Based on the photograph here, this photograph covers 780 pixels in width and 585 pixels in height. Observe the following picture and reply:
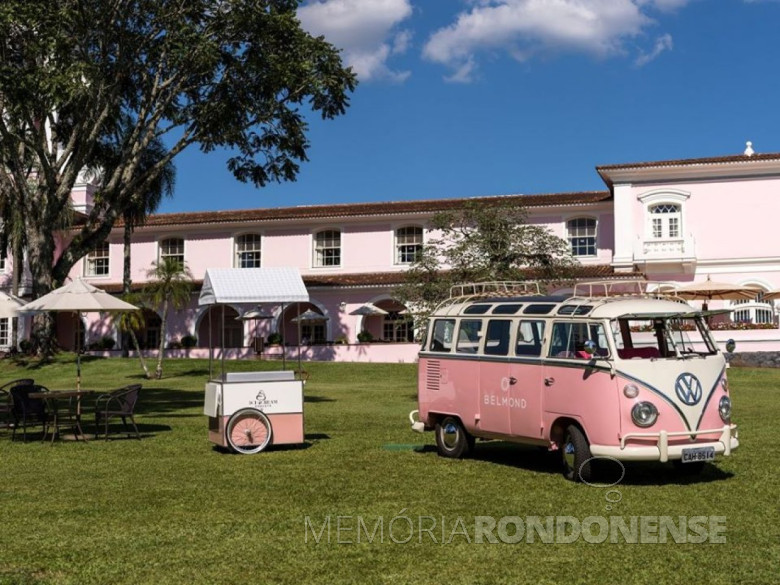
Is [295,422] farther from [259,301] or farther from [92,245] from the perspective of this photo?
[92,245]

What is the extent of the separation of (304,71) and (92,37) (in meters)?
5.09

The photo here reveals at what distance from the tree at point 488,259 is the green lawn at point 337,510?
23.9 ft

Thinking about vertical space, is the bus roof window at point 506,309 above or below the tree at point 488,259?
below

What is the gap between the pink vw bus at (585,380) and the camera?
10.0 meters

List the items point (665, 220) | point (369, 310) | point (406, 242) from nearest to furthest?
point (665, 220) < point (369, 310) < point (406, 242)

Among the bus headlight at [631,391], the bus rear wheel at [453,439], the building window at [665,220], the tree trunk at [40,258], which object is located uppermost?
the building window at [665,220]

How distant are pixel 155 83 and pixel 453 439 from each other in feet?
51.0

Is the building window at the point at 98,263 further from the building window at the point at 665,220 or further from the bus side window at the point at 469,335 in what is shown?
the bus side window at the point at 469,335

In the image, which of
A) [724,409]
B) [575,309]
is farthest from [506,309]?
[724,409]

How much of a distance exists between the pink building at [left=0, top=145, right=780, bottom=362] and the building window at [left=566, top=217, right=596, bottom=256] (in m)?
0.04

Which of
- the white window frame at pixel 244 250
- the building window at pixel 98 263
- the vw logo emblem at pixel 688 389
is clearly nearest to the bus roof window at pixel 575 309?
the vw logo emblem at pixel 688 389

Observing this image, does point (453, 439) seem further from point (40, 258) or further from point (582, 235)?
point (582, 235)

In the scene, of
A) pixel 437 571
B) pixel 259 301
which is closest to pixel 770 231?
pixel 259 301

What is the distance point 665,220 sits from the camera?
3997 centimetres
